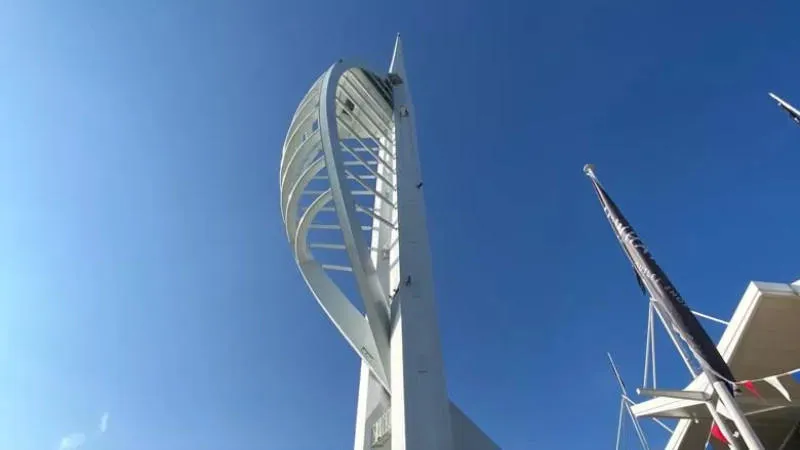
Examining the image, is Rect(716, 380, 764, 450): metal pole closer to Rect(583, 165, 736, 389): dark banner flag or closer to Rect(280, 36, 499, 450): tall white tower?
Rect(583, 165, 736, 389): dark banner flag

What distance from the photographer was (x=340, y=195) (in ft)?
47.6

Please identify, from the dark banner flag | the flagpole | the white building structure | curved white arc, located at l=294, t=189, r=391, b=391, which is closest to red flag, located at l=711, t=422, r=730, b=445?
the white building structure

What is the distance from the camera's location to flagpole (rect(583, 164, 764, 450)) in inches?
422

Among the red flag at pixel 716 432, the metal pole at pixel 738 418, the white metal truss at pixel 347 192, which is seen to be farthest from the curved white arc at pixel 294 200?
the red flag at pixel 716 432

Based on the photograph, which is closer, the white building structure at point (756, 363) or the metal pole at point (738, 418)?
the metal pole at point (738, 418)

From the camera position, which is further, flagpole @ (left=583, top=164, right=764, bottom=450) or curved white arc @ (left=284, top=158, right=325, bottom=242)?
curved white arc @ (left=284, top=158, right=325, bottom=242)

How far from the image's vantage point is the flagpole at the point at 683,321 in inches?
422

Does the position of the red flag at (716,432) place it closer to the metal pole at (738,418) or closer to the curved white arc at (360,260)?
the metal pole at (738,418)

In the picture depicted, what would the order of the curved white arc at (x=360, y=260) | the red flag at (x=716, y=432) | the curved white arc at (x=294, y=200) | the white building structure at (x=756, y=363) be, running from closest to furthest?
1. the white building structure at (x=756, y=363)
2. the curved white arc at (x=360, y=260)
3. the red flag at (x=716, y=432)
4. the curved white arc at (x=294, y=200)

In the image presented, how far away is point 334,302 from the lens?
17.1m

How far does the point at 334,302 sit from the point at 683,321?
34.5 ft

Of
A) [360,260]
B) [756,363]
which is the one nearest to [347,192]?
[360,260]

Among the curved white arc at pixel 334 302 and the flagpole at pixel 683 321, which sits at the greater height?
the curved white arc at pixel 334 302

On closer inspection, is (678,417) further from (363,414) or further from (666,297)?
(363,414)
